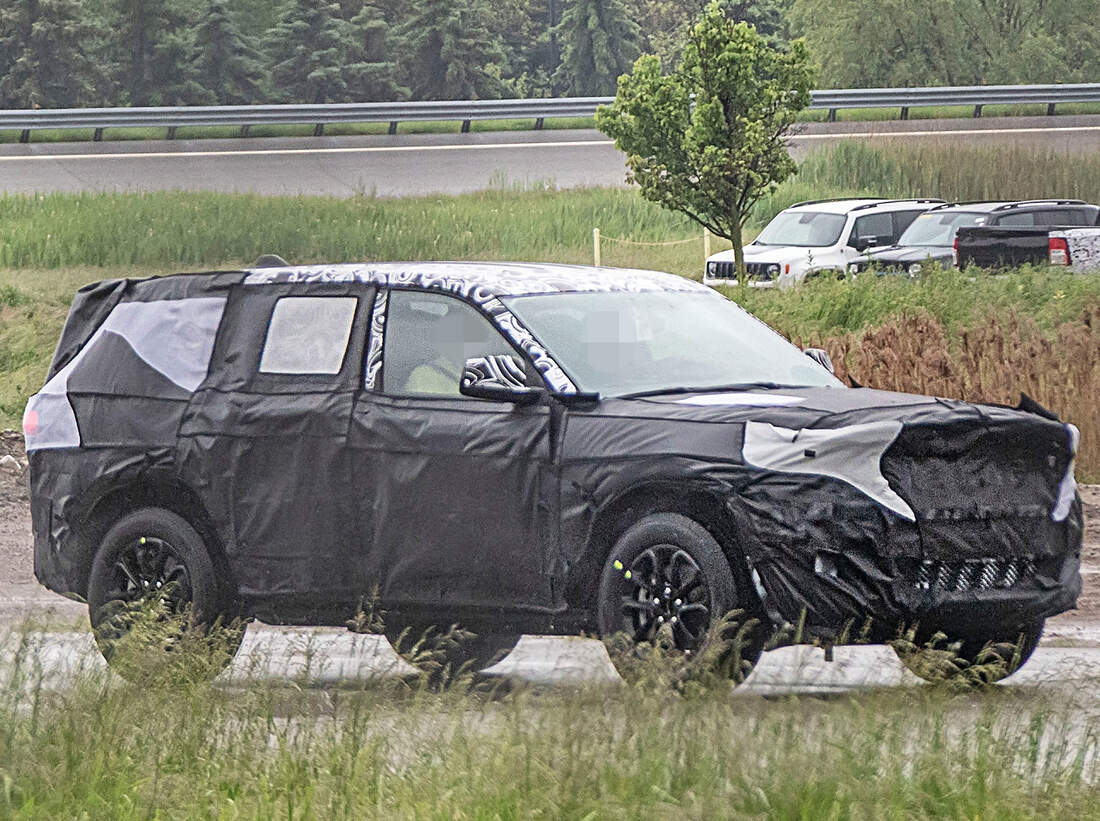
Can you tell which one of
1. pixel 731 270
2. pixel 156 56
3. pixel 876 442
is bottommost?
pixel 731 270

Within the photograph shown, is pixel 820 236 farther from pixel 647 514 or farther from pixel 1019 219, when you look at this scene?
pixel 647 514

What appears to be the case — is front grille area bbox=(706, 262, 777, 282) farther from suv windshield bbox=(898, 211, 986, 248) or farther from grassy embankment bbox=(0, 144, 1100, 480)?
suv windshield bbox=(898, 211, 986, 248)

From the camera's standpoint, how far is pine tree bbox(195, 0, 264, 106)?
54.6 meters

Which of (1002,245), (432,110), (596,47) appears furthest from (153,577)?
(596,47)

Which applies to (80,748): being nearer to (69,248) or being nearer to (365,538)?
(365,538)

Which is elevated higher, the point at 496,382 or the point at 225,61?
the point at 225,61

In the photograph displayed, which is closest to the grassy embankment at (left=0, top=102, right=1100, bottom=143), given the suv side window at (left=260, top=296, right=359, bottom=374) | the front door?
the suv side window at (left=260, top=296, right=359, bottom=374)

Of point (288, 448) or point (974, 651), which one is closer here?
point (974, 651)

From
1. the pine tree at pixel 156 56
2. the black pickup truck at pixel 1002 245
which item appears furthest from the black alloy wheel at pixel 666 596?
the pine tree at pixel 156 56

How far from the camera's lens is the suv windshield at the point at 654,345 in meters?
8.50

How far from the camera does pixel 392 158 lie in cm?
3919

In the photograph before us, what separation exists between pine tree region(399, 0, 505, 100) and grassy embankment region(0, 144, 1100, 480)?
22.4m

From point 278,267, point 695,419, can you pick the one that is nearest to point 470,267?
point 278,267

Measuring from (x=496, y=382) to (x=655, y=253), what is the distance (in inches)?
957
